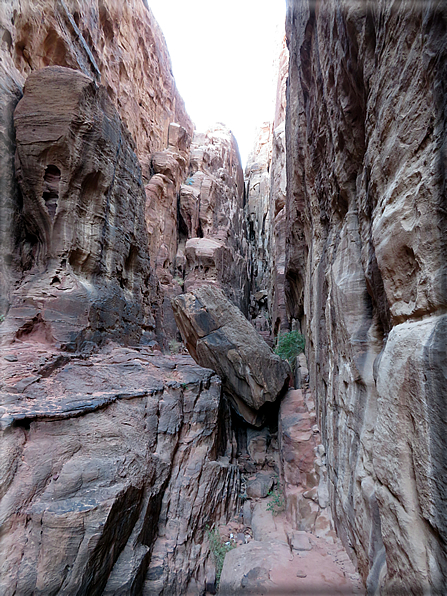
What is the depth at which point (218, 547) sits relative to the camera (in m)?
5.96

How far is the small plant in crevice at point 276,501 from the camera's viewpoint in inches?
287

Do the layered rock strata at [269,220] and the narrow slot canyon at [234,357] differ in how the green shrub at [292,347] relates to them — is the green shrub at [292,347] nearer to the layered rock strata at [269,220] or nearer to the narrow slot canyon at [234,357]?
the narrow slot canyon at [234,357]

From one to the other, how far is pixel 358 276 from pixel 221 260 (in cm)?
1795

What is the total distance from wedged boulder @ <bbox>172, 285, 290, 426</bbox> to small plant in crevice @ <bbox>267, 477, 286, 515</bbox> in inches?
94.2

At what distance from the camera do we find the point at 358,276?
4.58m

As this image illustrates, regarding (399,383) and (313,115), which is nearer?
(399,383)

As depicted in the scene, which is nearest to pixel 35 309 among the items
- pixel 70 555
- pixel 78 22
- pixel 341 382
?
pixel 70 555

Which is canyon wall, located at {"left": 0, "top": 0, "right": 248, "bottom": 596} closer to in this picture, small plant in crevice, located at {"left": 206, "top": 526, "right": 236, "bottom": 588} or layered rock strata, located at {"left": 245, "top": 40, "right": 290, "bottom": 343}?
small plant in crevice, located at {"left": 206, "top": 526, "right": 236, "bottom": 588}

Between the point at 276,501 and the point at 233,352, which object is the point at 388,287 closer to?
the point at 276,501

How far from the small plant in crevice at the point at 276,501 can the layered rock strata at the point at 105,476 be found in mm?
1014

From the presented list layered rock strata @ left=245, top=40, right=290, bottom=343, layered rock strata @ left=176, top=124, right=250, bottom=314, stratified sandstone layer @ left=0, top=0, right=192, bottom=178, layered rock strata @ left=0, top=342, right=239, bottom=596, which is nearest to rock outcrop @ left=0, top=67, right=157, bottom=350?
layered rock strata @ left=0, top=342, right=239, bottom=596

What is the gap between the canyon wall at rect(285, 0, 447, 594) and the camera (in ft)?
7.11

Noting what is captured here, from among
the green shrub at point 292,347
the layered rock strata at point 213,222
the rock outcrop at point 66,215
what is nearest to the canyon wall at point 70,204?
the rock outcrop at point 66,215

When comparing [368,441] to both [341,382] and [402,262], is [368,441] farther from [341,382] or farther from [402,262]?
[402,262]
